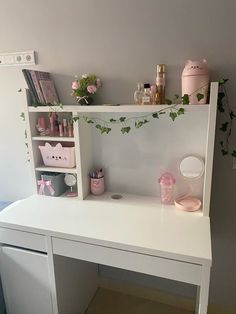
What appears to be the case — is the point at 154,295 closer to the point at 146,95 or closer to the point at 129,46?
the point at 146,95

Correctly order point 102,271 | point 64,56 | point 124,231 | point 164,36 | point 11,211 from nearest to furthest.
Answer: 1. point 124,231
2. point 164,36
3. point 11,211
4. point 64,56
5. point 102,271

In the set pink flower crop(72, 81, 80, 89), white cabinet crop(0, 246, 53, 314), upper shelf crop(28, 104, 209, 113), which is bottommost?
white cabinet crop(0, 246, 53, 314)

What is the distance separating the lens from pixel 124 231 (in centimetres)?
123

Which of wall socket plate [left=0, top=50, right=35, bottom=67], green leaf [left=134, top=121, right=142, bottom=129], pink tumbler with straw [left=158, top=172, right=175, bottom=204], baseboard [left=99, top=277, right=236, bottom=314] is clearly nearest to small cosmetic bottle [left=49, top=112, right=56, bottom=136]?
wall socket plate [left=0, top=50, right=35, bottom=67]

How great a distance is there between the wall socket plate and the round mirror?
3.71ft

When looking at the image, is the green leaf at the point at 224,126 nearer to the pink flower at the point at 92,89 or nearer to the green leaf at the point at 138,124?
the green leaf at the point at 138,124

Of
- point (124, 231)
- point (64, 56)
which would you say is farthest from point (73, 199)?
point (64, 56)

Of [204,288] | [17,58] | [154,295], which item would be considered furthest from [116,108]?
[154,295]

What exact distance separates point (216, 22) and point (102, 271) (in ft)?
5.73

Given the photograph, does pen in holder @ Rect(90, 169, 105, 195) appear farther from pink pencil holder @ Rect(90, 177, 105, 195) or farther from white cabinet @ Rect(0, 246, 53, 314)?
white cabinet @ Rect(0, 246, 53, 314)

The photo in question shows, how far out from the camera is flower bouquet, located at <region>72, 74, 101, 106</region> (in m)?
1.46

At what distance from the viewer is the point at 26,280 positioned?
4.61ft

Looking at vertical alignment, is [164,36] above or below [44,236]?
above

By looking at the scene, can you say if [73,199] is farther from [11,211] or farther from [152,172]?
[152,172]
